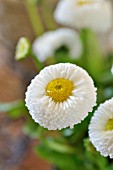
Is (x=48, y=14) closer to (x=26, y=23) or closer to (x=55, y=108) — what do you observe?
(x=26, y=23)

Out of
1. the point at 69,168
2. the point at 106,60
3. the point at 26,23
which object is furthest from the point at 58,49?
the point at 26,23

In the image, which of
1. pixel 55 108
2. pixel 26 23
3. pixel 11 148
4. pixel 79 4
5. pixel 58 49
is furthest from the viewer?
pixel 26 23

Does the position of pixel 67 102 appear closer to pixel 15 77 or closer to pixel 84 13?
pixel 84 13

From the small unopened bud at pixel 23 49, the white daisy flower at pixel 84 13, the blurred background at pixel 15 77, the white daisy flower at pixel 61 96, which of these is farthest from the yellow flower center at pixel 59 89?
the blurred background at pixel 15 77

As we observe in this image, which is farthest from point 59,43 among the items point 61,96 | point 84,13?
point 61,96

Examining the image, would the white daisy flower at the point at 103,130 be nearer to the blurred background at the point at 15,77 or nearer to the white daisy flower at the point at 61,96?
the white daisy flower at the point at 61,96

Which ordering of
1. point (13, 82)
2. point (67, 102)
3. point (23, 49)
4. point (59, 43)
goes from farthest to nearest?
1. point (13, 82)
2. point (59, 43)
3. point (23, 49)
4. point (67, 102)

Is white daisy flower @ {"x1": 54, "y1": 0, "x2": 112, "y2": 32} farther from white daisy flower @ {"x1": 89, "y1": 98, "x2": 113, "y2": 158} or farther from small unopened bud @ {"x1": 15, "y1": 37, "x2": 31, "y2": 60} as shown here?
white daisy flower @ {"x1": 89, "y1": 98, "x2": 113, "y2": 158}
